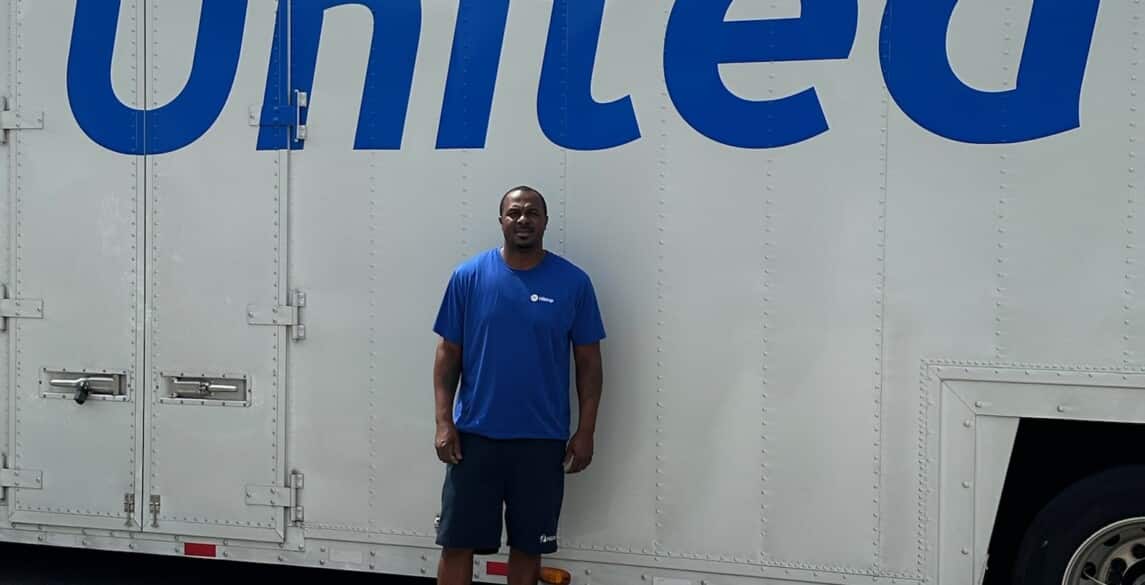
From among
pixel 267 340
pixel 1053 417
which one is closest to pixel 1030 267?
pixel 1053 417

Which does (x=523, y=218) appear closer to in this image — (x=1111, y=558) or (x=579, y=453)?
(x=579, y=453)

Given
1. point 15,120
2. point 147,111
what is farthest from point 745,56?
point 15,120

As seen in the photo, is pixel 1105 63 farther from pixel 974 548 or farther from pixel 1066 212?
pixel 974 548

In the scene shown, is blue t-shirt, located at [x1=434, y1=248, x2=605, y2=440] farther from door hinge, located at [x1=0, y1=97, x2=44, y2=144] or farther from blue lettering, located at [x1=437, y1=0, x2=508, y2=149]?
door hinge, located at [x1=0, y1=97, x2=44, y2=144]

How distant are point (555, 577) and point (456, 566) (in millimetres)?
400

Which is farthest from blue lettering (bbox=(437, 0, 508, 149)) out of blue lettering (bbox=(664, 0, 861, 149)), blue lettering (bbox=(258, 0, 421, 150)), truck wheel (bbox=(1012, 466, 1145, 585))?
truck wheel (bbox=(1012, 466, 1145, 585))

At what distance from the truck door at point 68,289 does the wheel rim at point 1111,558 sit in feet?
12.6

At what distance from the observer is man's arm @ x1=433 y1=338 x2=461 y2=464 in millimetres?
4051

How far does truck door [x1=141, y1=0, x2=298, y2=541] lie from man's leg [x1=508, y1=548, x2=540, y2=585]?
3.53 ft

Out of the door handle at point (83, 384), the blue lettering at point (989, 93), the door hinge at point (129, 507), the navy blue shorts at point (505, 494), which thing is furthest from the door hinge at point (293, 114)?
the blue lettering at point (989, 93)

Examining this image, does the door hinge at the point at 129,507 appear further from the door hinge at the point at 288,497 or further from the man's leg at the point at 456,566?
the man's leg at the point at 456,566

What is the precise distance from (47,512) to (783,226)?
351cm

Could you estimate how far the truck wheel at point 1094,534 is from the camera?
3744 mm

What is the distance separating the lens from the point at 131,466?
4.69 meters
